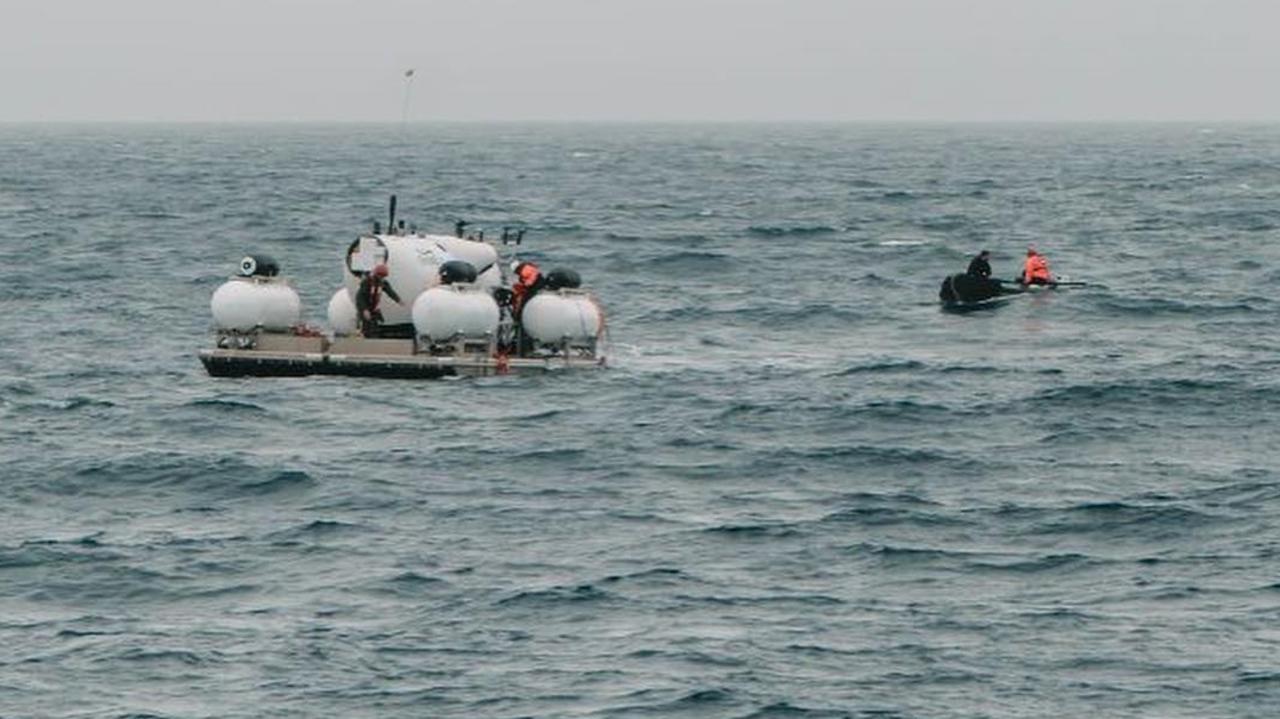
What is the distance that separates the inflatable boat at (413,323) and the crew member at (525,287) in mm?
28

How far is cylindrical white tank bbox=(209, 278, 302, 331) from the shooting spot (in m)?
50.6

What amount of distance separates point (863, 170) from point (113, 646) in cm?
15735

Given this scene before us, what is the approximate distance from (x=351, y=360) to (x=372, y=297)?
4.89 ft

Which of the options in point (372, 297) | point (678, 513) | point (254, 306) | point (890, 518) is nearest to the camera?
point (890, 518)

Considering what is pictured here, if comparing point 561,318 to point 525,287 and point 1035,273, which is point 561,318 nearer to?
point 525,287

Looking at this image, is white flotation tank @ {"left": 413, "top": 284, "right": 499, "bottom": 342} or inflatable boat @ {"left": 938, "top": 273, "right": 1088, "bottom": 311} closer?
white flotation tank @ {"left": 413, "top": 284, "right": 499, "bottom": 342}

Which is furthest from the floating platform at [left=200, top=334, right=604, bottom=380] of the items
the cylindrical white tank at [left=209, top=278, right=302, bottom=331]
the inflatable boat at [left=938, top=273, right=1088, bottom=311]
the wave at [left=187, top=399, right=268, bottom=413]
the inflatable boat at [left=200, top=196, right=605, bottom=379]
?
the inflatable boat at [left=938, top=273, right=1088, bottom=311]

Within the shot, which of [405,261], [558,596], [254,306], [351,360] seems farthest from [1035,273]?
[558,596]

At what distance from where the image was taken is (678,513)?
36.6 metres

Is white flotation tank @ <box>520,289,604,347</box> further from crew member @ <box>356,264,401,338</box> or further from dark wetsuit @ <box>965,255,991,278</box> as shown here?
dark wetsuit @ <box>965,255,991,278</box>

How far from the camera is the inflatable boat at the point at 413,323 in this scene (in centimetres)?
5006

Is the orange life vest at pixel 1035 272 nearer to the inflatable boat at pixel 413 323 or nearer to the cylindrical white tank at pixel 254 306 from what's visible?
the inflatable boat at pixel 413 323

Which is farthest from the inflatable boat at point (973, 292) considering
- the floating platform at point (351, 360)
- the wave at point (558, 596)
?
the wave at point (558, 596)

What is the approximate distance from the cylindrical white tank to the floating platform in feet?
1.15
